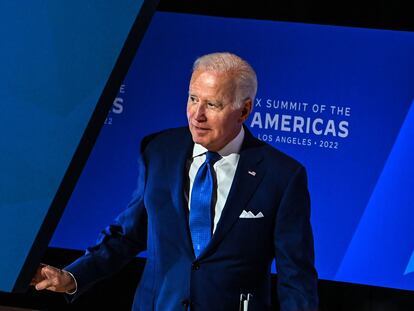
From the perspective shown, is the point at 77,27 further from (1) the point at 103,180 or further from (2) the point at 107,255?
(1) the point at 103,180

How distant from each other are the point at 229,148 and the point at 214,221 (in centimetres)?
23

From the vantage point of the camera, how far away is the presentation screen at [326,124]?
5.52 meters

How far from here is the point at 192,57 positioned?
5.82 metres

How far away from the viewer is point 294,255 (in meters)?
2.46

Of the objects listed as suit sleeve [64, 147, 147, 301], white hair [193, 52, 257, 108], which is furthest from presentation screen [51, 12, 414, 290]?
white hair [193, 52, 257, 108]

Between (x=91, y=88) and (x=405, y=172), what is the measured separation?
4578 mm

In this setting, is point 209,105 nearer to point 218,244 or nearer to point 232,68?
point 232,68

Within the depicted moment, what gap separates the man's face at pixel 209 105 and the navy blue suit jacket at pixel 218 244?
169 mm

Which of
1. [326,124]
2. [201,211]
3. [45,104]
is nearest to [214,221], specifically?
[201,211]

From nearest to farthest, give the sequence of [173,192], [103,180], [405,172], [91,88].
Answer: [91,88], [173,192], [405,172], [103,180]

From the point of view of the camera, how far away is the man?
2.39 m

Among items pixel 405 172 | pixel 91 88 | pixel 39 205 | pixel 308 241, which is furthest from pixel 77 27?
pixel 405 172

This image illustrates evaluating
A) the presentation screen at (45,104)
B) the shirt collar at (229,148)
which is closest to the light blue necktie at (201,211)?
the shirt collar at (229,148)

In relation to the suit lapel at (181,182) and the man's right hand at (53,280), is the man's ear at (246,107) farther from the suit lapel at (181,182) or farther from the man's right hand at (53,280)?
the man's right hand at (53,280)
